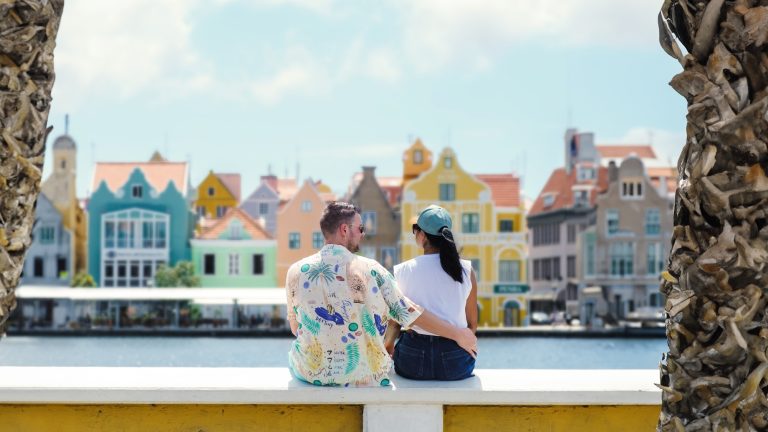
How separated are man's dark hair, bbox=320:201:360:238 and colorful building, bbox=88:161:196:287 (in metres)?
Answer: 52.7

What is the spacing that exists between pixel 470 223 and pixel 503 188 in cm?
274

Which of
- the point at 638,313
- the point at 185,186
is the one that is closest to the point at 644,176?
the point at 638,313

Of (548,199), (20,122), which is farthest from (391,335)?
(548,199)

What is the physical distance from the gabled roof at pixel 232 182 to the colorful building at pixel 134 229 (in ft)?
32.1

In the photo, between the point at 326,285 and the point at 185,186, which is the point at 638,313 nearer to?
the point at 185,186

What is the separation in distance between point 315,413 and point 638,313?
51.9 metres

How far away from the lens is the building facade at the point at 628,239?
55.1m

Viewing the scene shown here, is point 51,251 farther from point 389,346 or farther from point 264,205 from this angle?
point 389,346

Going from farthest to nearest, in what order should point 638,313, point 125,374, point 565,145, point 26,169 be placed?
1. point 565,145
2. point 638,313
3. point 125,374
4. point 26,169

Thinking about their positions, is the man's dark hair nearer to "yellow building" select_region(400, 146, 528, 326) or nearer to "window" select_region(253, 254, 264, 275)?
"yellow building" select_region(400, 146, 528, 326)

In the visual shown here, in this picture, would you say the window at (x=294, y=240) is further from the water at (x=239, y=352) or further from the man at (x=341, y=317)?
the man at (x=341, y=317)

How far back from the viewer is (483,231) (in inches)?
2136

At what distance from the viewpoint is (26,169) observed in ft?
13.3

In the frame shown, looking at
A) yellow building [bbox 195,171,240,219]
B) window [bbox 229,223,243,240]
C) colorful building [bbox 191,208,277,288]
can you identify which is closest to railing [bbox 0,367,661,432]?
colorful building [bbox 191,208,277,288]
